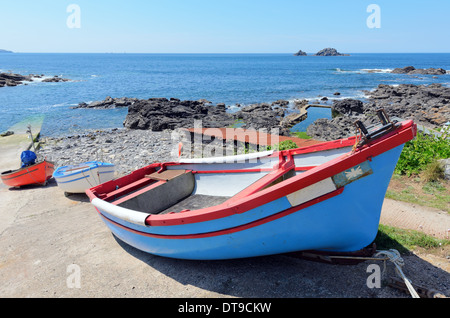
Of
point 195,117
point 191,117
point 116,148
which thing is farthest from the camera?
point 195,117

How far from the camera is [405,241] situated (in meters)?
5.97

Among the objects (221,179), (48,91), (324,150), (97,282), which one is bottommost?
(97,282)

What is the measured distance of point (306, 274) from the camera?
17.0 ft

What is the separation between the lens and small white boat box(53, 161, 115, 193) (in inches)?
390

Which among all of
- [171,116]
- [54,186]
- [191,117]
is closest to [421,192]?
[54,186]

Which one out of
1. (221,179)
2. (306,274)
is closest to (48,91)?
(221,179)

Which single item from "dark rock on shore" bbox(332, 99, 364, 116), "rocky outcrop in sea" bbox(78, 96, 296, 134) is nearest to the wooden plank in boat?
"rocky outcrop in sea" bbox(78, 96, 296, 134)

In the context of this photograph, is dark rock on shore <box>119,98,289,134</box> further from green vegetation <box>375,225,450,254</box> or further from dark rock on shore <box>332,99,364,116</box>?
green vegetation <box>375,225,450,254</box>

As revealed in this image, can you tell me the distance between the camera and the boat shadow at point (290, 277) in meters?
4.75

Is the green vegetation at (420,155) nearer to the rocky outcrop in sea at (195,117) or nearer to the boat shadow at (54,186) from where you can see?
the rocky outcrop in sea at (195,117)

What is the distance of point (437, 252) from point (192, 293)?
4668 millimetres

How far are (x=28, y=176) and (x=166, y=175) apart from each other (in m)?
6.88

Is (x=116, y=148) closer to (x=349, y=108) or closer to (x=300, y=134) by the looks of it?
(x=300, y=134)

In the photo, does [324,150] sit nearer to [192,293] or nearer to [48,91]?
[192,293]
